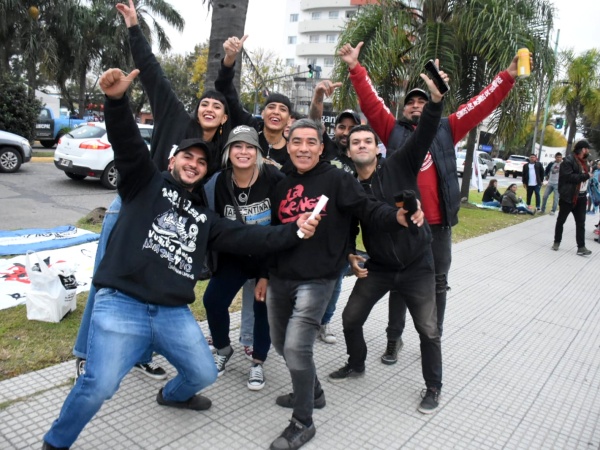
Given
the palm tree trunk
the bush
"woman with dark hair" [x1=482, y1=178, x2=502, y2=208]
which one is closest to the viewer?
the palm tree trunk

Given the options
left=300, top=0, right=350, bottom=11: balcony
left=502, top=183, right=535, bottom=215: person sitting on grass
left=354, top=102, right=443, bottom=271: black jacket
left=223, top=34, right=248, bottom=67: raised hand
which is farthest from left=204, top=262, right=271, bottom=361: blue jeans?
left=300, top=0, right=350, bottom=11: balcony

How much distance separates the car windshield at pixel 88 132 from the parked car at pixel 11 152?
1.89m

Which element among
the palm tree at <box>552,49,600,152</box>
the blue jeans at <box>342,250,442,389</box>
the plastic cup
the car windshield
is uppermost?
the palm tree at <box>552,49,600,152</box>

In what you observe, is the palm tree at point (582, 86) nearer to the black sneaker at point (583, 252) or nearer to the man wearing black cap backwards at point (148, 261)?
the black sneaker at point (583, 252)

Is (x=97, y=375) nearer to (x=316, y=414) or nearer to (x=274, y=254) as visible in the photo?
(x=274, y=254)

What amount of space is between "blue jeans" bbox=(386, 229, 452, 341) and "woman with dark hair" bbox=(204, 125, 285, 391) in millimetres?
1112

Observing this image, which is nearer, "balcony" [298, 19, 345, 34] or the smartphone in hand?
the smartphone in hand

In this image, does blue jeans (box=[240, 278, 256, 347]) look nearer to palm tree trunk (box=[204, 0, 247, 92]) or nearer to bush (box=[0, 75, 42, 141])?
palm tree trunk (box=[204, 0, 247, 92])

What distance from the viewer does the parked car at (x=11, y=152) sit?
12.4 m

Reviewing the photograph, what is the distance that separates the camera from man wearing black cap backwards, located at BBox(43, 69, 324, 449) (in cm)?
246

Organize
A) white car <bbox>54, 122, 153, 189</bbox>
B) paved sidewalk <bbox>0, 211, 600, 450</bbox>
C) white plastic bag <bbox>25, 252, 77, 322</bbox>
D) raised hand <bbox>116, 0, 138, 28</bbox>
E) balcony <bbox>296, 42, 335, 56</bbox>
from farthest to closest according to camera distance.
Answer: balcony <bbox>296, 42, 335, 56</bbox> → white car <bbox>54, 122, 153, 189</bbox> → white plastic bag <bbox>25, 252, 77, 322</bbox> → raised hand <bbox>116, 0, 138, 28</bbox> → paved sidewalk <bbox>0, 211, 600, 450</bbox>

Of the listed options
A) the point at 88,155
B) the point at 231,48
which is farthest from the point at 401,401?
the point at 88,155

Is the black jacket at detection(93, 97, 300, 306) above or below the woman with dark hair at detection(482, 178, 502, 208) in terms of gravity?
above

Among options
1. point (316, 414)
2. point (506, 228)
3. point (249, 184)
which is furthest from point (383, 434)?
point (506, 228)
